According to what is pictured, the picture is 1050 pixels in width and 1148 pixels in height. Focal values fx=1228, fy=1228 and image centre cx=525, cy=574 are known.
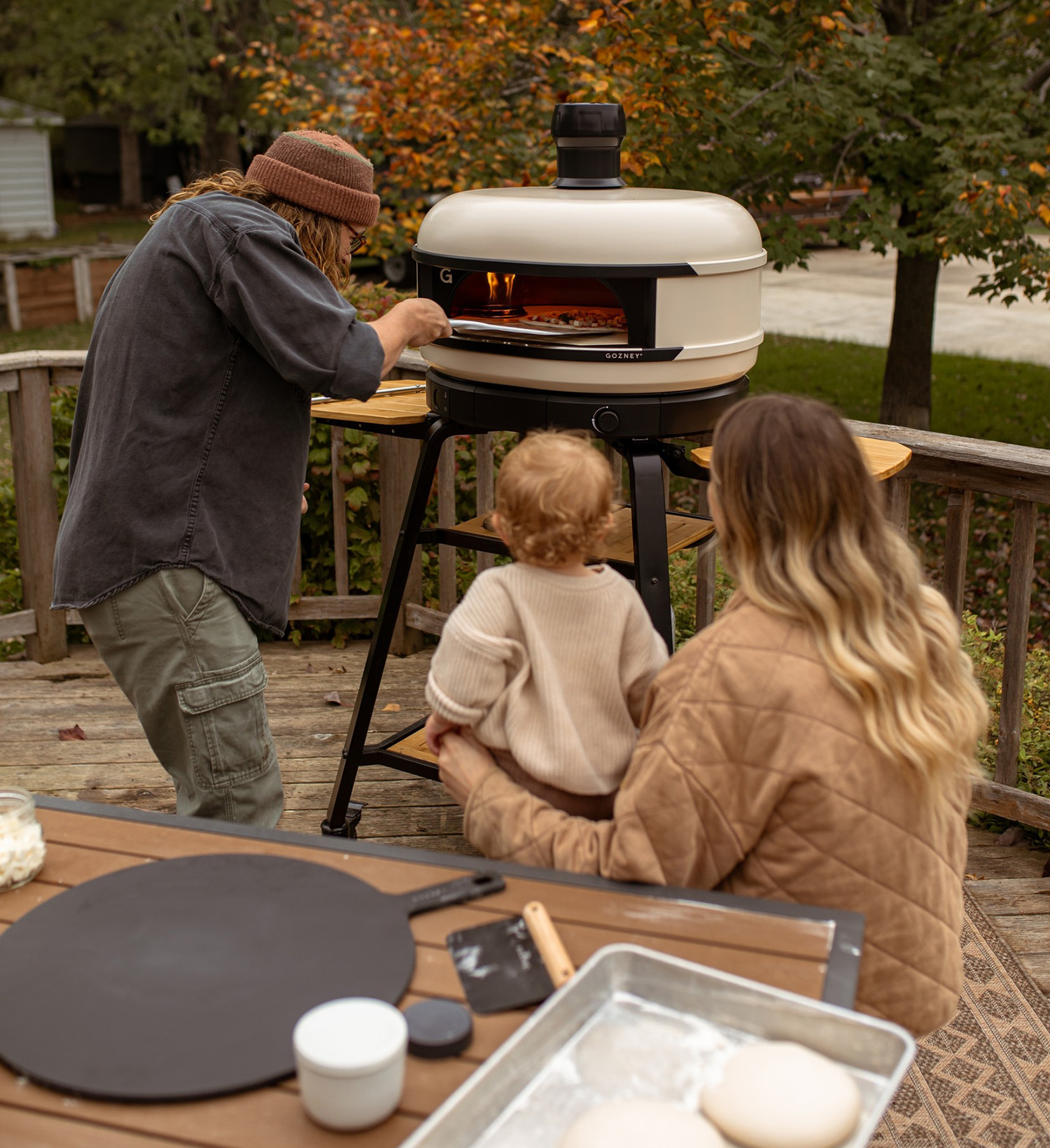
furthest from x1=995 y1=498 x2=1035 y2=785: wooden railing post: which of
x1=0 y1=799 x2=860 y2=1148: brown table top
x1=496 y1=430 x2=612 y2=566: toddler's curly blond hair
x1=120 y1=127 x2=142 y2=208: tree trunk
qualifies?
x1=120 y1=127 x2=142 y2=208: tree trunk

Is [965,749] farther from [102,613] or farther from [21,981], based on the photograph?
[102,613]

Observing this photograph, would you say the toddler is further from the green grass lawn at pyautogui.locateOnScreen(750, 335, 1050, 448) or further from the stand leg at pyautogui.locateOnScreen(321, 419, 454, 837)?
the green grass lawn at pyautogui.locateOnScreen(750, 335, 1050, 448)

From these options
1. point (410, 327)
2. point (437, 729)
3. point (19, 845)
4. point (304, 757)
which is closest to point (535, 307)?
point (410, 327)

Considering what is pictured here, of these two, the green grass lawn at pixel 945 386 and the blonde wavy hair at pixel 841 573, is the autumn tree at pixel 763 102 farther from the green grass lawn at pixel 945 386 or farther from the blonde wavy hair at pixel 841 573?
the blonde wavy hair at pixel 841 573

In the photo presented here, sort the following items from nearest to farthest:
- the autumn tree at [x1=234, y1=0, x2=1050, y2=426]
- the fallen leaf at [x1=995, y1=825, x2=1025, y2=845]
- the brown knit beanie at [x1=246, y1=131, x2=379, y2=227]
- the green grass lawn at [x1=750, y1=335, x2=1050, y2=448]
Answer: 1. the brown knit beanie at [x1=246, y1=131, x2=379, y2=227]
2. the fallen leaf at [x1=995, y1=825, x2=1025, y2=845]
3. the autumn tree at [x1=234, y1=0, x2=1050, y2=426]
4. the green grass lawn at [x1=750, y1=335, x2=1050, y2=448]

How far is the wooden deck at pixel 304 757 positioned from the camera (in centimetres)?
298

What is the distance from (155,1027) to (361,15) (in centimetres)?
666

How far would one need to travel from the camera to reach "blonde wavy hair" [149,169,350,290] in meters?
2.31

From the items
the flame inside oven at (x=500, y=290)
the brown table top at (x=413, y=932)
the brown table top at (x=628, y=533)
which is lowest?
the brown table top at (x=413, y=932)

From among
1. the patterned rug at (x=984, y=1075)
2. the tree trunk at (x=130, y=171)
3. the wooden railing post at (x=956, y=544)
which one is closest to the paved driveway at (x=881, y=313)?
the wooden railing post at (x=956, y=544)

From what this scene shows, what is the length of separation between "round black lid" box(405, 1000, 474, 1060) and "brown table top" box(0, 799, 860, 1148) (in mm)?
12

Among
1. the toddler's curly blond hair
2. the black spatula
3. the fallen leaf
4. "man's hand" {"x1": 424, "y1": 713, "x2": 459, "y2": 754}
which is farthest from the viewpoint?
the fallen leaf

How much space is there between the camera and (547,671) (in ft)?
6.08

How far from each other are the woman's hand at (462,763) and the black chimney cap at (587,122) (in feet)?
4.46
